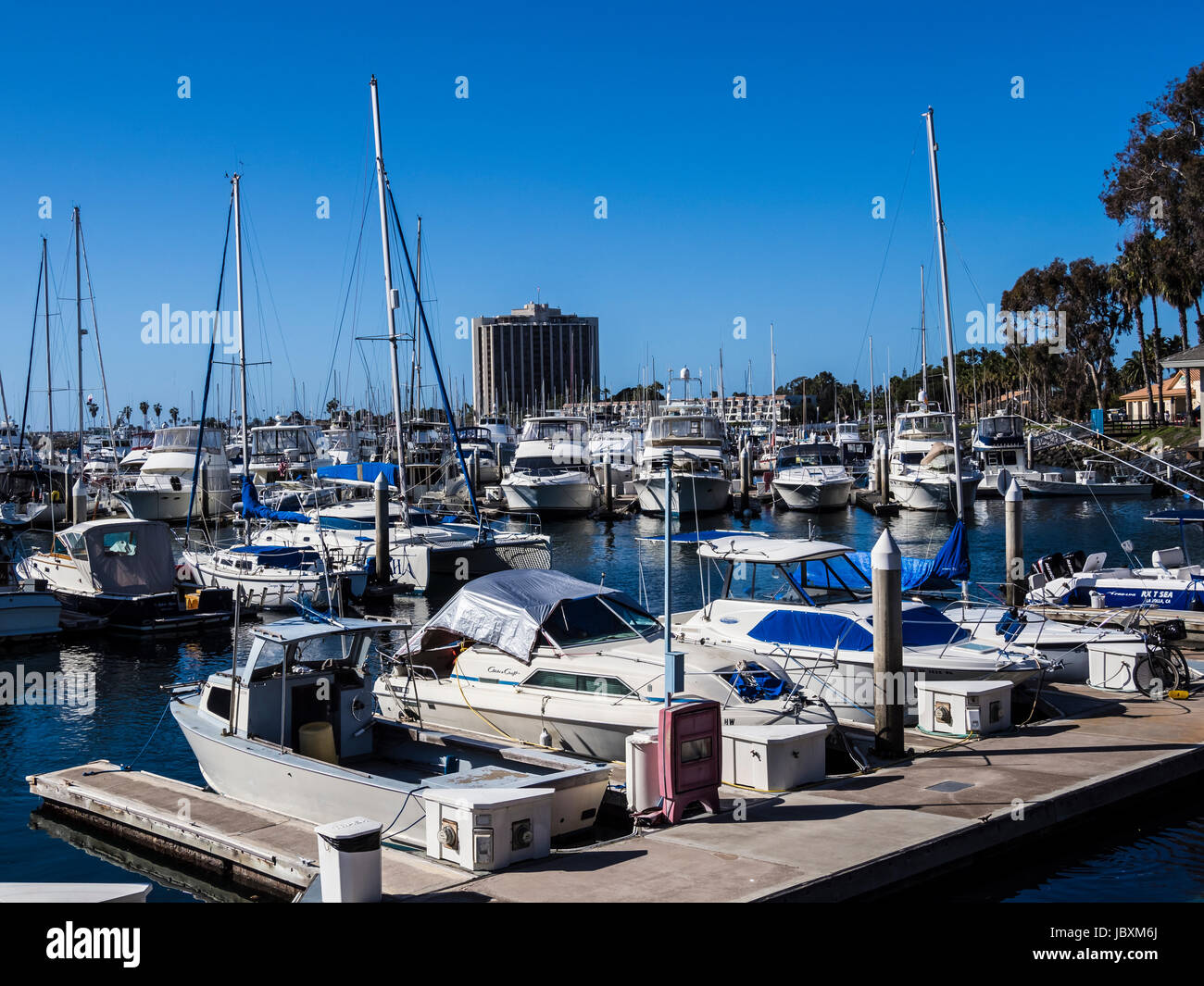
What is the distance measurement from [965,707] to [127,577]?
75.7ft

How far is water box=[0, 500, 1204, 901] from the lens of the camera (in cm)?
1263

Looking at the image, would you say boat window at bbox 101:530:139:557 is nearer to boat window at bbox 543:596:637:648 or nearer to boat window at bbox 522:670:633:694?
boat window at bbox 543:596:637:648

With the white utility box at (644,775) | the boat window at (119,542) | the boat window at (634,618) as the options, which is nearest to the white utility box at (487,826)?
the white utility box at (644,775)

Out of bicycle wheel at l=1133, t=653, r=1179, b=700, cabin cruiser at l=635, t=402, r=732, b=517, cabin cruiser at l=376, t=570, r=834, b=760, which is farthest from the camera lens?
cabin cruiser at l=635, t=402, r=732, b=517

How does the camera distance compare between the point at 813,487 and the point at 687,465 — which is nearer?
the point at 687,465

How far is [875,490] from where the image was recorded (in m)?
66.8

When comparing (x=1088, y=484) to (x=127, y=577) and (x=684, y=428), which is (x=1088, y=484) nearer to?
(x=684, y=428)

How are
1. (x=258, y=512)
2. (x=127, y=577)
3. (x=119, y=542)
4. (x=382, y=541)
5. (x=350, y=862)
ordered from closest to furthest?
(x=350, y=862), (x=119, y=542), (x=127, y=577), (x=382, y=541), (x=258, y=512)

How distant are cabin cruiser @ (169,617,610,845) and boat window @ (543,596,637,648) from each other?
2.48 m

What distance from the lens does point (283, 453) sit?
72125 mm

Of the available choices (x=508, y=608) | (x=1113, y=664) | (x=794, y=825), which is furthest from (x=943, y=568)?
(x=794, y=825)

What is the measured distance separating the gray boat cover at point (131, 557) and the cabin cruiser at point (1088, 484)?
164 feet

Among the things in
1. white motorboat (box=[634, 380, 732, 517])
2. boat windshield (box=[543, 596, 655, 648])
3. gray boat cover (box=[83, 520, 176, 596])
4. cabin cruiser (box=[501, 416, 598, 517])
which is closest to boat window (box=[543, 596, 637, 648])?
boat windshield (box=[543, 596, 655, 648])
